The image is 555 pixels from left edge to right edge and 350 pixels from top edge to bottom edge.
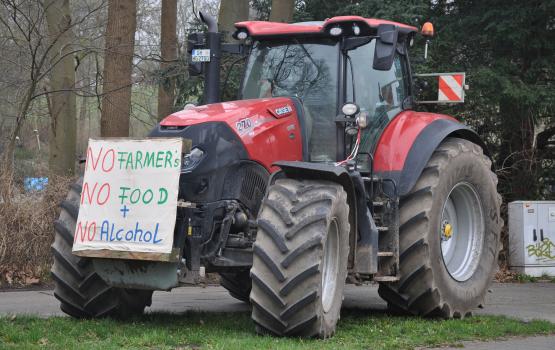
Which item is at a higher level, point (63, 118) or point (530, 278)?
point (63, 118)

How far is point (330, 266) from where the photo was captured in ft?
25.2

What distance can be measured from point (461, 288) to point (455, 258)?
59 centimetres

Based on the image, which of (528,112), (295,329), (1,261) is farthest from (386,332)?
(528,112)

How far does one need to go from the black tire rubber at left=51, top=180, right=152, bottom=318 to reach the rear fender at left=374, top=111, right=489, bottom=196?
110 inches

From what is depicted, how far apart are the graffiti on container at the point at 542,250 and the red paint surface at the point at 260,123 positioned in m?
7.74

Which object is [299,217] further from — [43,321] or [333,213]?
[43,321]

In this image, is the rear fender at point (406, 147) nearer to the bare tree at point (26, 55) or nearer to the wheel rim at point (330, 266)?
the wheel rim at point (330, 266)

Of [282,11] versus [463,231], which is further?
[282,11]

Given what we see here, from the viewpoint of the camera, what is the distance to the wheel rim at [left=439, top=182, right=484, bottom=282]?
31.1 ft

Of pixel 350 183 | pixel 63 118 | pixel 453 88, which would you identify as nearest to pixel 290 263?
pixel 350 183

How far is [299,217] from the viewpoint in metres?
7.03

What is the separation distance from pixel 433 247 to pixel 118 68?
24.7 ft

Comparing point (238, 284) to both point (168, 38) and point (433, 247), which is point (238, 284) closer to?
point (433, 247)

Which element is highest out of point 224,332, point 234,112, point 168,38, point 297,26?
point 168,38
